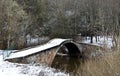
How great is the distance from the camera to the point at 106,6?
3412 cm

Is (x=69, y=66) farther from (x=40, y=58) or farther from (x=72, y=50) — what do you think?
(x=72, y=50)

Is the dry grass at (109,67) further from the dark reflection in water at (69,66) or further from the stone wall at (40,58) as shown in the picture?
the stone wall at (40,58)

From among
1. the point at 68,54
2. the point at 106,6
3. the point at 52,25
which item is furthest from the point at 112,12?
the point at 68,54

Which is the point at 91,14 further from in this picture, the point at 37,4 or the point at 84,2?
the point at 37,4

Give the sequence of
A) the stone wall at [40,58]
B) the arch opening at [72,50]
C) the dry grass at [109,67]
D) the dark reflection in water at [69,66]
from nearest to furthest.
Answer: the dry grass at [109,67]
the dark reflection in water at [69,66]
the stone wall at [40,58]
the arch opening at [72,50]

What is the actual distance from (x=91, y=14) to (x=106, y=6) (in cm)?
226

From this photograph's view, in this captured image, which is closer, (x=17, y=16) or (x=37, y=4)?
(x=17, y=16)

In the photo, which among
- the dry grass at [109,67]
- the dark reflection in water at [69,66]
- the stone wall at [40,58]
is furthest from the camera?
the stone wall at [40,58]

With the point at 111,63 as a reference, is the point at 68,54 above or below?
below

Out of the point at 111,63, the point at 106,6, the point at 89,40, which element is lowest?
the point at 89,40

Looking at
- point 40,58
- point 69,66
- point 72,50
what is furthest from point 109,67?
point 72,50

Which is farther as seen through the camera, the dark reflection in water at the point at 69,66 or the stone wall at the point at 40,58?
the stone wall at the point at 40,58

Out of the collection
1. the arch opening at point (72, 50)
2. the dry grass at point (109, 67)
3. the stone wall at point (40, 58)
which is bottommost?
the arch opening at point (72, 50)

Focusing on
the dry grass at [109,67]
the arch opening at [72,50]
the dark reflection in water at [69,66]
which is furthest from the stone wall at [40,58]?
the dry grass at [109,67]
